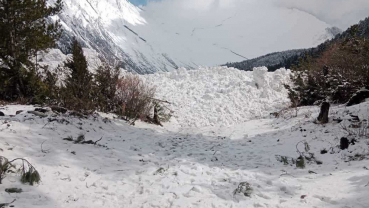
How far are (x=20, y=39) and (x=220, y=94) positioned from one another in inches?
499

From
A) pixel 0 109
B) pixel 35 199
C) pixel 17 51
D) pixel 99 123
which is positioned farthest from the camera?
pixel 17 51

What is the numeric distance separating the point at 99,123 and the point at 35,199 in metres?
4.88

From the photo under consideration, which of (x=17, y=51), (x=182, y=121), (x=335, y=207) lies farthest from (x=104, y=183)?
(x=182, y=121)

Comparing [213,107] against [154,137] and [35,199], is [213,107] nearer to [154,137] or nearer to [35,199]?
[154,137]

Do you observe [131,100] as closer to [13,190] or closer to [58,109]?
[58,109]

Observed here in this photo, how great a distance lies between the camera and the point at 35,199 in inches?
130

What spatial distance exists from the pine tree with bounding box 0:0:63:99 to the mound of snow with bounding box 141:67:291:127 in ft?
25.1

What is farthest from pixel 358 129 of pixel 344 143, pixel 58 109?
pixel 58 109

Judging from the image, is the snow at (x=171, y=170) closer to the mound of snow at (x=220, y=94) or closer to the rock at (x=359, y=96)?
the rock at (x=359, y=96)

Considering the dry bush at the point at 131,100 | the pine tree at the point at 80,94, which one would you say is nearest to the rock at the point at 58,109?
the pine tree at the point at 80,94

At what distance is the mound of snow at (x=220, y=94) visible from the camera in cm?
1515

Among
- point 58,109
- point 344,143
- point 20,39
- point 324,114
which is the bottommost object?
point 344,143

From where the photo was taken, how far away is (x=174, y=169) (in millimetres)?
5012

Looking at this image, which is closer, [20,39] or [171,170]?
[171,170]
